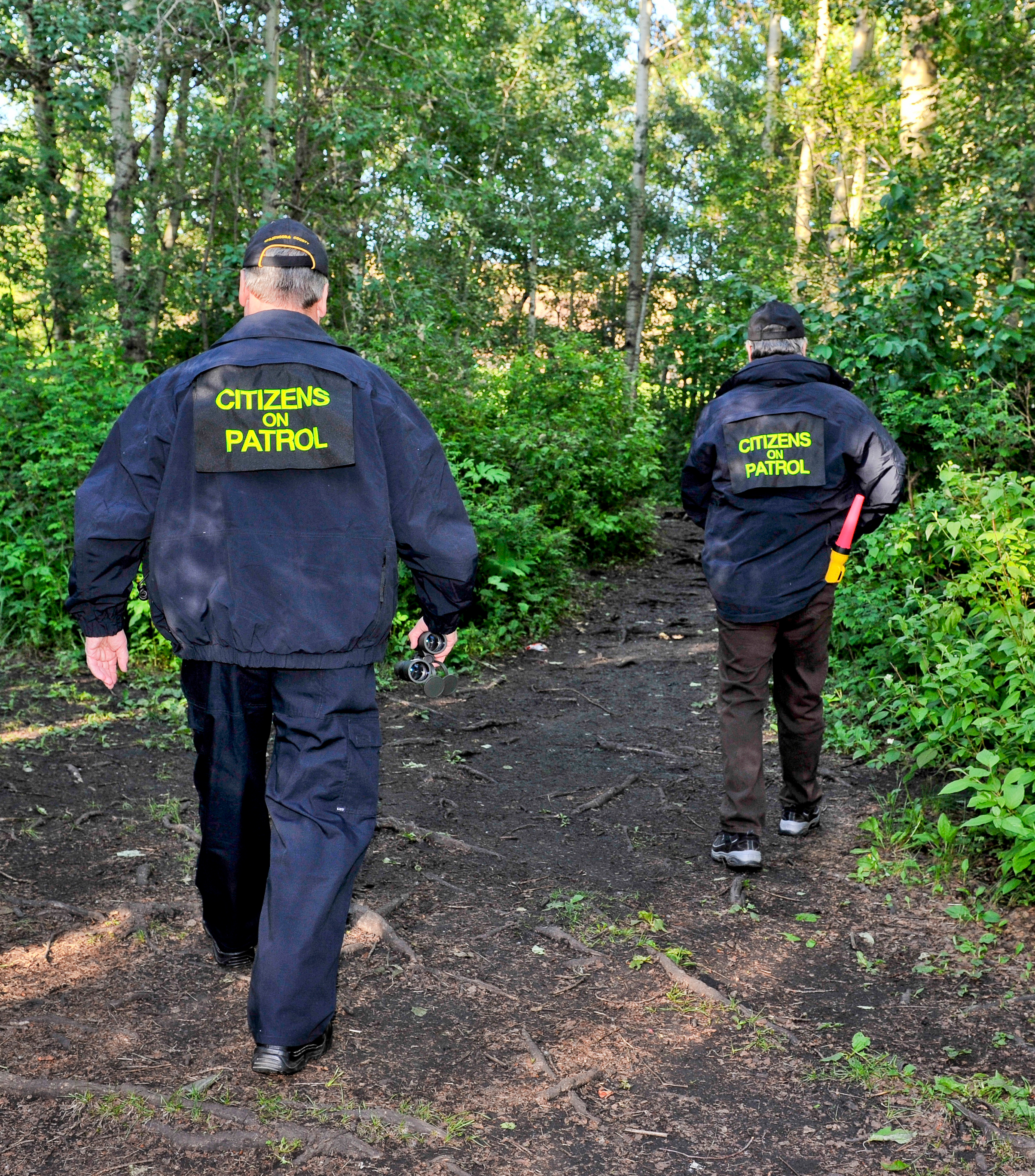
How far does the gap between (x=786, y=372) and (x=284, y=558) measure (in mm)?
2556

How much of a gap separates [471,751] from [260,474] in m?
3.77

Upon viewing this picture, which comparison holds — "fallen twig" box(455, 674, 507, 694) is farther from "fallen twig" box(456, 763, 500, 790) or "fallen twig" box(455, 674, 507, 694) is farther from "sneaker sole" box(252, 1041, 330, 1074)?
"sneaker sole" box(252, 1041, 330, 1074)

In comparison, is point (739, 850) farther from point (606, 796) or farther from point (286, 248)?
point (286, 248)

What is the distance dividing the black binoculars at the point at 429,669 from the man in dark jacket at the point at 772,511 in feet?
4.91

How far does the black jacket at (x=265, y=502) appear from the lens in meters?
2.87

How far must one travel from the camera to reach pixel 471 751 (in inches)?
252

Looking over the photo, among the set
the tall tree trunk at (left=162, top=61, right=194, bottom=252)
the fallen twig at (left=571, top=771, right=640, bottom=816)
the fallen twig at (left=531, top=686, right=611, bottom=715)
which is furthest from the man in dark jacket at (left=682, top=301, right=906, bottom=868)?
the tall tree trunk at (left=162, top=61, right=194, bottom=252)

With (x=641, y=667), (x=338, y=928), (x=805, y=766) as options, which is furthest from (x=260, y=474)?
(x=641, y=667)

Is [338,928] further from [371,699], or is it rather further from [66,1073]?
[66,1073]

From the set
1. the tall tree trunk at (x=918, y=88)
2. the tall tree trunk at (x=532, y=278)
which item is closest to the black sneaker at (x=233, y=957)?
the tall tree trunk at (x=918, y=88)

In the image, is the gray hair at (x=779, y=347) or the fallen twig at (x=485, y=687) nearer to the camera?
the gray hair at (x=779, y=347)

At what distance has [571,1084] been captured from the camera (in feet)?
9.69

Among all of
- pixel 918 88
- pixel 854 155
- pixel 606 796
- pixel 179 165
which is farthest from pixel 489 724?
pixel 854 155

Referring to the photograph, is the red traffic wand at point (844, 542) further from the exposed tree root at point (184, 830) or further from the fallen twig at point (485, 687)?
the fallen twig at point (485, 687)
